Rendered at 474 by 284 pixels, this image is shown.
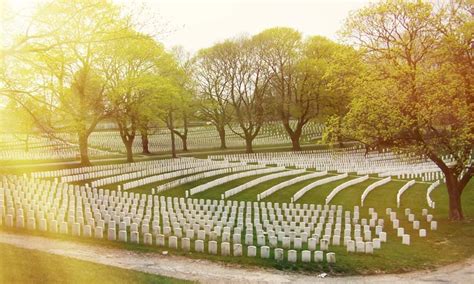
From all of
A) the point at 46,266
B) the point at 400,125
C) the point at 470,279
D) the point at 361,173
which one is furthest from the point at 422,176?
the point at 46,266

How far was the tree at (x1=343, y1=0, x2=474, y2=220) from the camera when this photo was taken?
19.5 meters

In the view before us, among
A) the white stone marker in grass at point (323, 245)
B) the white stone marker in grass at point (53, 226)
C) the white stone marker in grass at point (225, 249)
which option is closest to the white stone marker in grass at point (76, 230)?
the white stone marker in grass at point (53, 226)

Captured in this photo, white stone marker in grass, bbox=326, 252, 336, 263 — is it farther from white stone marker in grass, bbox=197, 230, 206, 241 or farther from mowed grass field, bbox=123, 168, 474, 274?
white stone marker in grass, bbox=197, 230, 206, 241

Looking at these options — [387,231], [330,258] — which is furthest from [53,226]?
[387,231]

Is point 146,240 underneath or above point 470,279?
above

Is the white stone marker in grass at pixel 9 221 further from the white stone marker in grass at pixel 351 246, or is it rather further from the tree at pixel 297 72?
the tree at pixel 297 72

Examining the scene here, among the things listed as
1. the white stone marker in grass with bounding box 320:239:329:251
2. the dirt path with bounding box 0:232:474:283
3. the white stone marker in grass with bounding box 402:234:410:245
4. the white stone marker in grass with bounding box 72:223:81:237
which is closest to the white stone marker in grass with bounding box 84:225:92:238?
the white stone marker in grass with bounding box 72:223:81:237

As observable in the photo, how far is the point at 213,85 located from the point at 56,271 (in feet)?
145

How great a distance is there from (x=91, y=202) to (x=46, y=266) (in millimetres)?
8039

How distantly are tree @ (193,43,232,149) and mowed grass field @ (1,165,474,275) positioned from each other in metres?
22.8

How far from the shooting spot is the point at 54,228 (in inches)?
620

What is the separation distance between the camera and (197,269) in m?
13.0

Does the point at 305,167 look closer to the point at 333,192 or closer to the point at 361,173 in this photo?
the point at 361,173

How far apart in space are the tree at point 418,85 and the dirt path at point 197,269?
686 centimetres
